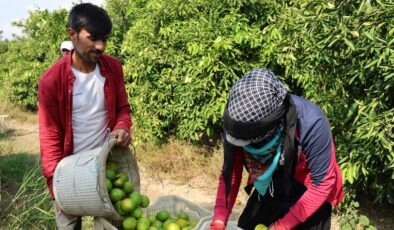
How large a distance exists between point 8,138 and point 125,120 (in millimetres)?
6608

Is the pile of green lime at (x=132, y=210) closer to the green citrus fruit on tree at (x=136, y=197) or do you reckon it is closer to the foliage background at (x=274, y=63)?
the green citrus fruit on tree at (x=136, y=197)

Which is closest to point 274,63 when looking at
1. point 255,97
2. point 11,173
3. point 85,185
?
point 85,185

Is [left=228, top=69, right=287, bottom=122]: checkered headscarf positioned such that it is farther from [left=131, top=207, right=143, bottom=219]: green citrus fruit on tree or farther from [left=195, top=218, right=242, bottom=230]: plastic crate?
[left=131, top=207, right=143, bottom=219]: green citrus fruit on tree

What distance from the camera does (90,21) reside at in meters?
2.31

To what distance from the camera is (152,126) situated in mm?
5902

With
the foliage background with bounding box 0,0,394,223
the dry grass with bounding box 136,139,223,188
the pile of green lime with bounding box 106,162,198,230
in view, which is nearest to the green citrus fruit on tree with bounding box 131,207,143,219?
the pile of green lime with bounding box 106,162,198,230

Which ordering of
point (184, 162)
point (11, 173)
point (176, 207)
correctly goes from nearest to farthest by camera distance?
point (176, 207), point (11, 173), point (184, 162)

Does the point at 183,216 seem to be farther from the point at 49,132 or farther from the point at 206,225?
the point at 49,132

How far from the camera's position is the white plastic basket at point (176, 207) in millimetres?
2475

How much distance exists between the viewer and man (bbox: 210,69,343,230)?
1.69 m

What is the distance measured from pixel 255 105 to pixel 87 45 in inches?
45.1

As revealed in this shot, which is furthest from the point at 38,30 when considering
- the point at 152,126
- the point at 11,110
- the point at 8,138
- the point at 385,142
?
the point at 385,142

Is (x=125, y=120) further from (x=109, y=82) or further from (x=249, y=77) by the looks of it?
(x=249, y=77)

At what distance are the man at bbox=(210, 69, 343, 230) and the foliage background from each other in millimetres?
1202
